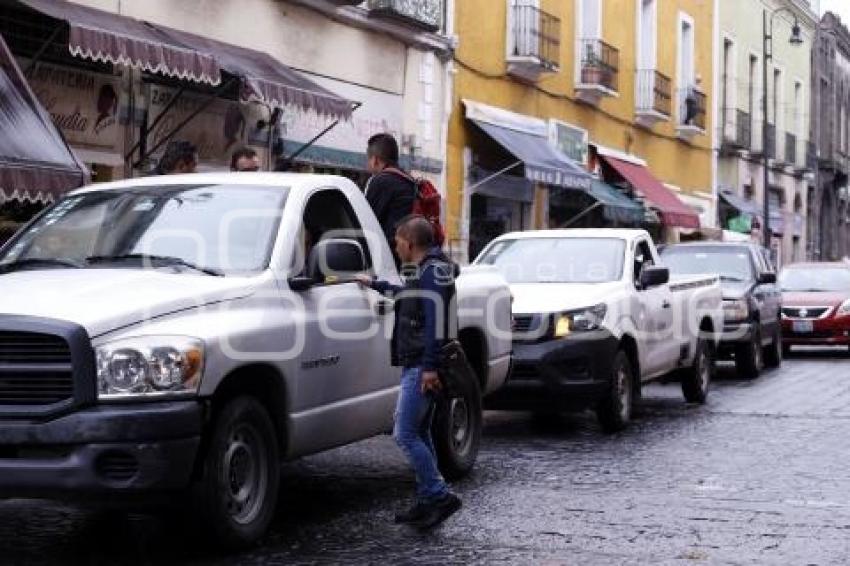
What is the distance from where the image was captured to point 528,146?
22.7 m

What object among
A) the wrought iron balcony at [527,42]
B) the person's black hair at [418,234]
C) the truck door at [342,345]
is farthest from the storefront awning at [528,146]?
the person's black hair at [418,234]

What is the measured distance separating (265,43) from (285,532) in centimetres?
1078

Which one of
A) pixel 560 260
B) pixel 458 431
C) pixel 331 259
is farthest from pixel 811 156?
pixel 331 259

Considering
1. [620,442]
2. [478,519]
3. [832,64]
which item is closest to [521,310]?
[620,442]

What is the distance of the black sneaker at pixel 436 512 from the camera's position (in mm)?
7023

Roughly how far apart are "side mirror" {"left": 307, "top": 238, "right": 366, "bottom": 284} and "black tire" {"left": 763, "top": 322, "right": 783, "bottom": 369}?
41.4 ft

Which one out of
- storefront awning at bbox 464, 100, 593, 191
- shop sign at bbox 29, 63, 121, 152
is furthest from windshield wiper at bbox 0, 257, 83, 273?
storefront awning at bbox 464, 100, 593, 191

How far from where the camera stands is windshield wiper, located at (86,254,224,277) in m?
6.78

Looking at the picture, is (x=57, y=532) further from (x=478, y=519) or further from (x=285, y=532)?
(x=478, y=519)

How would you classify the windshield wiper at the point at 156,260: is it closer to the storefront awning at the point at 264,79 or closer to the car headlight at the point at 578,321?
the car headlight at the point at 578,321

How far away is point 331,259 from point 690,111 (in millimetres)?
27834

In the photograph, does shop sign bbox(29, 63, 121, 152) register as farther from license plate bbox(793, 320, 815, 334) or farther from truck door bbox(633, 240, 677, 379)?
license plate bbox(793, 320, 815, 334)

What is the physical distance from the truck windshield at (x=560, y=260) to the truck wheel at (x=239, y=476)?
5.56m

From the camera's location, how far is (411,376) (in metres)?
7.12
